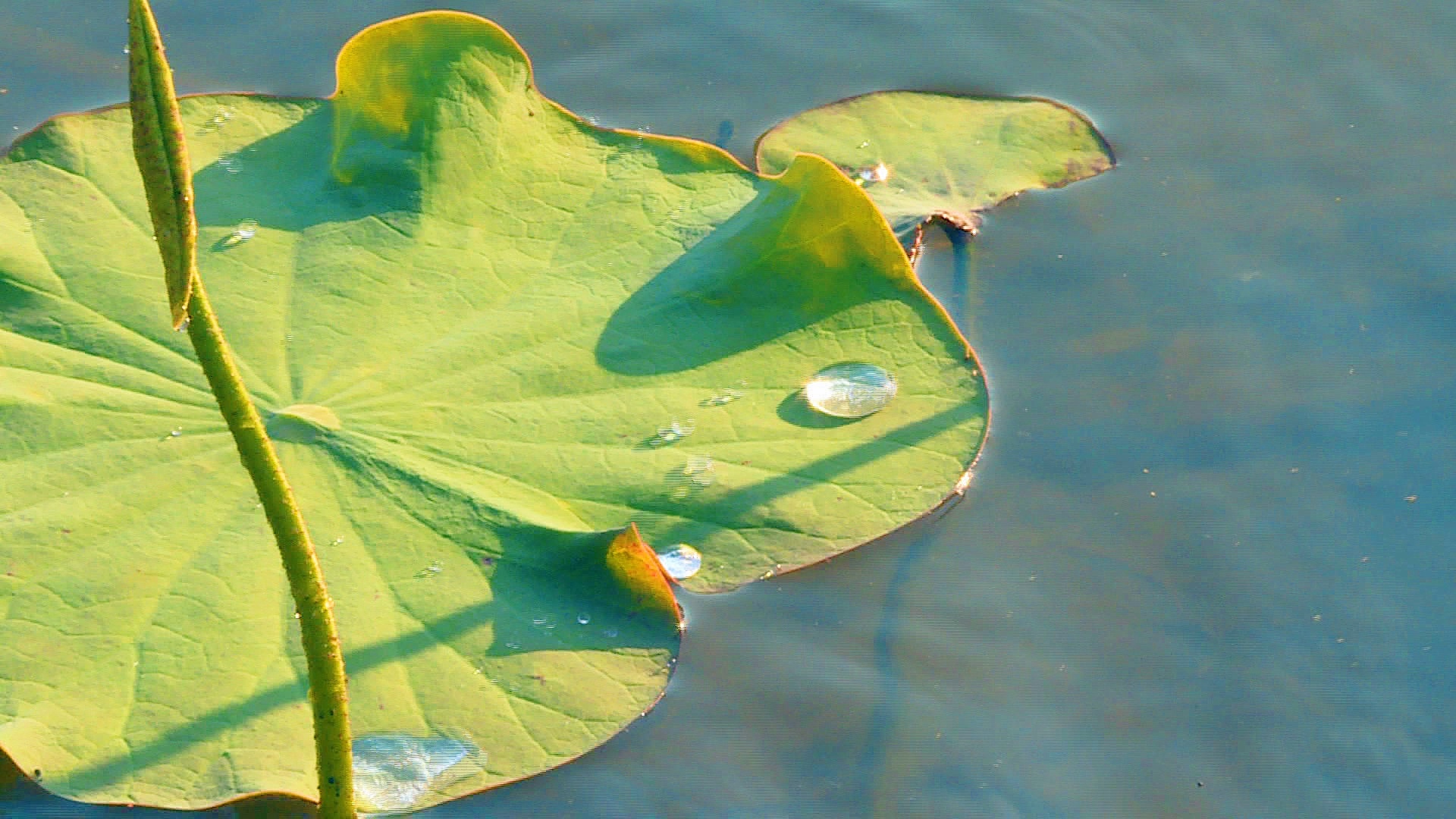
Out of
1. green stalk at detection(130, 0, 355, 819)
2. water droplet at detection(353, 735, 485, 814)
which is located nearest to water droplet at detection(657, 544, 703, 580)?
water droplet at detection(353, 735, 485, 814)

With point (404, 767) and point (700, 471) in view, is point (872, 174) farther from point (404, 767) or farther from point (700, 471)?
point (404, 767)

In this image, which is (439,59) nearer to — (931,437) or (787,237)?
(787,237)

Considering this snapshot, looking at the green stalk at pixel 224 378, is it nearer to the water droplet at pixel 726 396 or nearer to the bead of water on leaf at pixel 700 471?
the bead of water on leaf at pixel 700 471

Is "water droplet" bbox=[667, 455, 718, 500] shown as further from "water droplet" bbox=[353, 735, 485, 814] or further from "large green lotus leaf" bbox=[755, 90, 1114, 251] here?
"large green lotus leaf" bbox=[755, 90, 1114, 251]

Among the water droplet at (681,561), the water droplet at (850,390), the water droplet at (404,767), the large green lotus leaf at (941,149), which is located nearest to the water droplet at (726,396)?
the water droplet at (850,390)

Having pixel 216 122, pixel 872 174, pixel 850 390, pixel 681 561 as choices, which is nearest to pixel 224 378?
pixel 681 561
